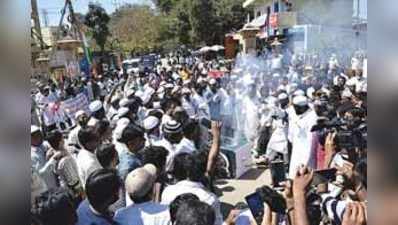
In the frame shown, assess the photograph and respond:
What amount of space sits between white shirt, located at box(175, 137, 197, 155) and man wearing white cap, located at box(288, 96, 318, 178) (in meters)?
0.40

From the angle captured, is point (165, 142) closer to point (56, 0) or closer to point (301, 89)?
point (301, 89)

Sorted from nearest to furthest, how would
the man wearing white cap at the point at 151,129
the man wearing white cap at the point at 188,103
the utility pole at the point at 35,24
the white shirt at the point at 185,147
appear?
the utility pole at the point at 35,24
the white shirt at the point at 185,147
the man wearing white cap at the point at 188,103
the man wearing white cap at the point at 151,129

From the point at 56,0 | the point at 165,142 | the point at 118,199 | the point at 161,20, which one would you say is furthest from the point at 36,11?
the point at 165,142

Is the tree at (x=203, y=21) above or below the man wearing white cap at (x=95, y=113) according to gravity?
above

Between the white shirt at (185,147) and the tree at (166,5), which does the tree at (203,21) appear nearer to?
the tree at (166,5)

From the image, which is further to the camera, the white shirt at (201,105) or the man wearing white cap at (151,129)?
the man wearing white cap at (151,129)

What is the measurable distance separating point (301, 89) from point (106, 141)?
2.79 ft

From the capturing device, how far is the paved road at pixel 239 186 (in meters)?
1.74

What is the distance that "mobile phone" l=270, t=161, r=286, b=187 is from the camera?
1.73 m

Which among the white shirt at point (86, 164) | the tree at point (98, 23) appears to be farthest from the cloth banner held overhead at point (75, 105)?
the tree at point (98, 23)

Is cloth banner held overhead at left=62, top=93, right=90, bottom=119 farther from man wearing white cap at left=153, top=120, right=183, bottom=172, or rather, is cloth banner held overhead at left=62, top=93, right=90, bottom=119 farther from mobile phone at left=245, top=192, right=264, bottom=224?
mobile phone at left=245, top=192, right=264, bottom=224

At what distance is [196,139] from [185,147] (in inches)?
2.4

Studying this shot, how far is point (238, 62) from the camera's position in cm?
188

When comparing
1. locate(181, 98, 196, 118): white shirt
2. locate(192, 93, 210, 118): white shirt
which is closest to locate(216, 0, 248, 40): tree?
locate(192, 93, 210, 118): white shirt
